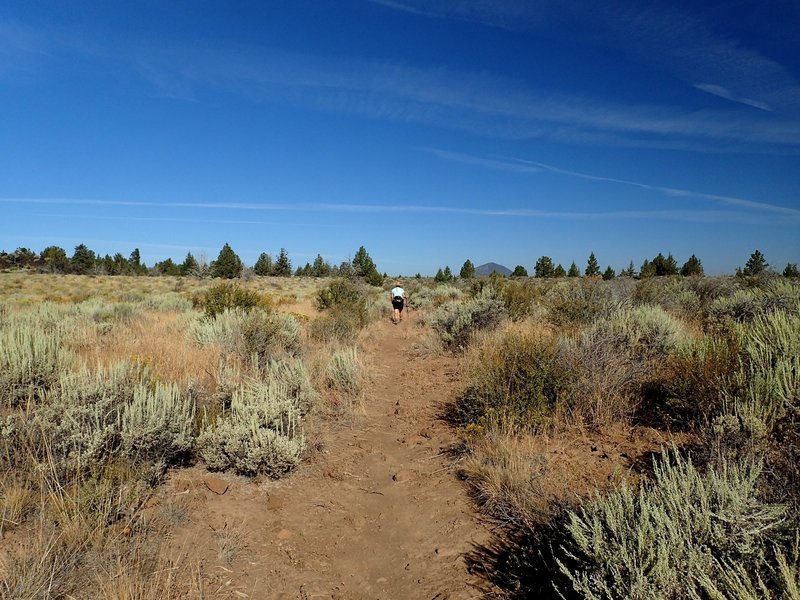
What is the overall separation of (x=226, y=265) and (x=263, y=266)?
1278 centimetres

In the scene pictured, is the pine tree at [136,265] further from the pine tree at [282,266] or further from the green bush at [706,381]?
the green bush at [706,381]

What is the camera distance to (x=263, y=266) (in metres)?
60.4

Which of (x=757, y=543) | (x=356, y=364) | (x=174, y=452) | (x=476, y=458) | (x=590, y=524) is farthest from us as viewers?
(x=356, y=364)

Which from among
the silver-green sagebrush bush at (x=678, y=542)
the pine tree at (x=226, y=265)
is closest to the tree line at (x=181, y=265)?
the pine tree at (x=226, y=265)

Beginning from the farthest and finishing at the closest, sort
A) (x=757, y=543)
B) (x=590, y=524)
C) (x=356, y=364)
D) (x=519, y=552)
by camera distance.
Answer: (x=356, y=364) → (x=519, y=552) → (x=590, y=524) → (x=757, y=543)

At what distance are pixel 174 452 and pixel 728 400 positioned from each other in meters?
5.52

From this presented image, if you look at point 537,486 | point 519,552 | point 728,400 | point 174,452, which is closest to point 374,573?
point 519,552

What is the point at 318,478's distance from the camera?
4535mm

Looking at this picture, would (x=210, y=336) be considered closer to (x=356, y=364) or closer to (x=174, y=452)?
(x=356, y=364)

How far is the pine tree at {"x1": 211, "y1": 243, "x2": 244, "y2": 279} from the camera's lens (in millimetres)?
47562

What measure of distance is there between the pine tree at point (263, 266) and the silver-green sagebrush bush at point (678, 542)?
6158cm

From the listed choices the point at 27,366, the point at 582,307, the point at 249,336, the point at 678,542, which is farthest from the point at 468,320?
the point at 678,542

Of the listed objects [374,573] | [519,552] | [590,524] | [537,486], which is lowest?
[374,573]

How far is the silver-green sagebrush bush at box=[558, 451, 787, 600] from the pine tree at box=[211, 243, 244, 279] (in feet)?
162
